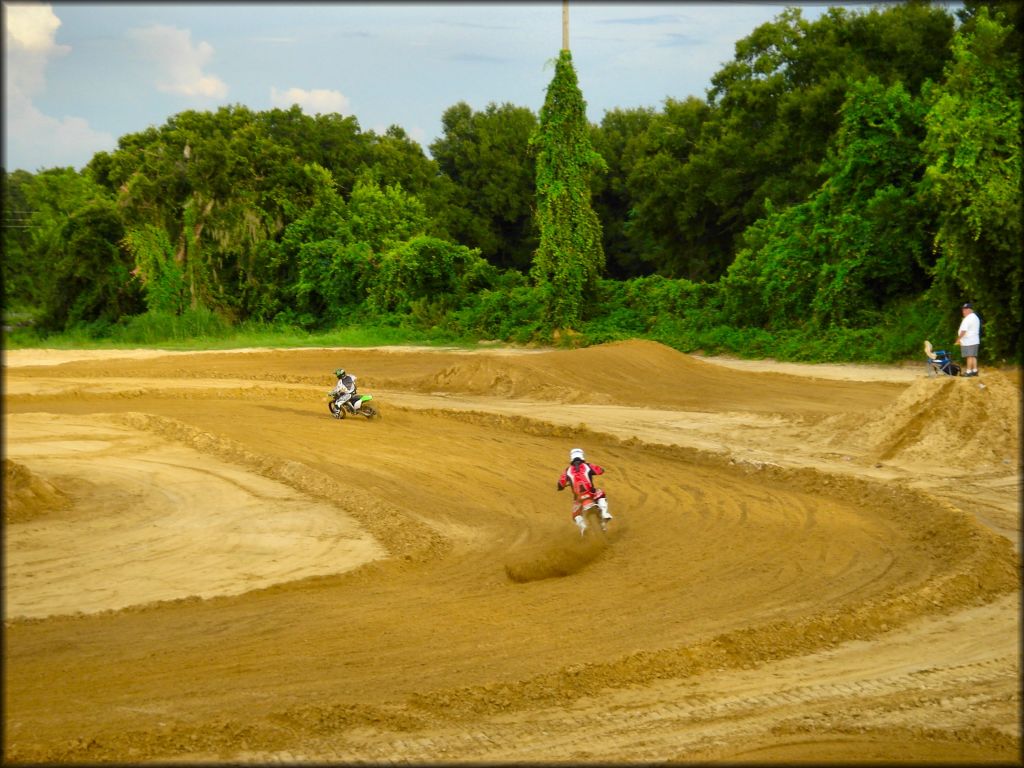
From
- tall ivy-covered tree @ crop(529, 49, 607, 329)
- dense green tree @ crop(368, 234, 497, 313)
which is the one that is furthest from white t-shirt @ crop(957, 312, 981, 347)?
dense green tree @ crop(368, 234, 497, 313)

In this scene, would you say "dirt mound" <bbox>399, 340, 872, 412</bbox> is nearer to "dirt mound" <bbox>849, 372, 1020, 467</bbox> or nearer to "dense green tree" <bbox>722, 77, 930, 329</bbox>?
"dirt mound" <bbox>849, 372, 1020, 467</bbox>

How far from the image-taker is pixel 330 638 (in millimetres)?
10469

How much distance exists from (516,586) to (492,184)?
54.4 metres

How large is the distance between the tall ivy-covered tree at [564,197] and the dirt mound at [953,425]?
19312 mm

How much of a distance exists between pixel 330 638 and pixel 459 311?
3282 cm

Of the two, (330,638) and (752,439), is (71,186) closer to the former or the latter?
(752,439)

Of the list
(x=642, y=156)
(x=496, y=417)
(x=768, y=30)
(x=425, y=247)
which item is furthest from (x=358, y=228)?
(x=496, y=417)

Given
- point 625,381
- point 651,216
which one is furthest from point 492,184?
point 625,381

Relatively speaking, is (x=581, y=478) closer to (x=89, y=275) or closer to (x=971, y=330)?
(x=971, y=330)

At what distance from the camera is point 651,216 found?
168 feet

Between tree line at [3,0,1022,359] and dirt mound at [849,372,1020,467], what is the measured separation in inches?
331

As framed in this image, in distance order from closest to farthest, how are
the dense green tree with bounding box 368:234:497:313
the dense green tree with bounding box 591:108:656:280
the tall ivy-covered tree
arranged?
the tall ivy-covered tree → the dense green tree with bounding box 368:234:497:313 → the dense green tree with bounding box 591:108:656:280

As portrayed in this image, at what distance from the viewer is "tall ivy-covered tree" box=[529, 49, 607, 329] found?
123ft

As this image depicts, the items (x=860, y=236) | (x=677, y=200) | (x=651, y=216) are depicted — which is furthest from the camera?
(x=651, y=216)
